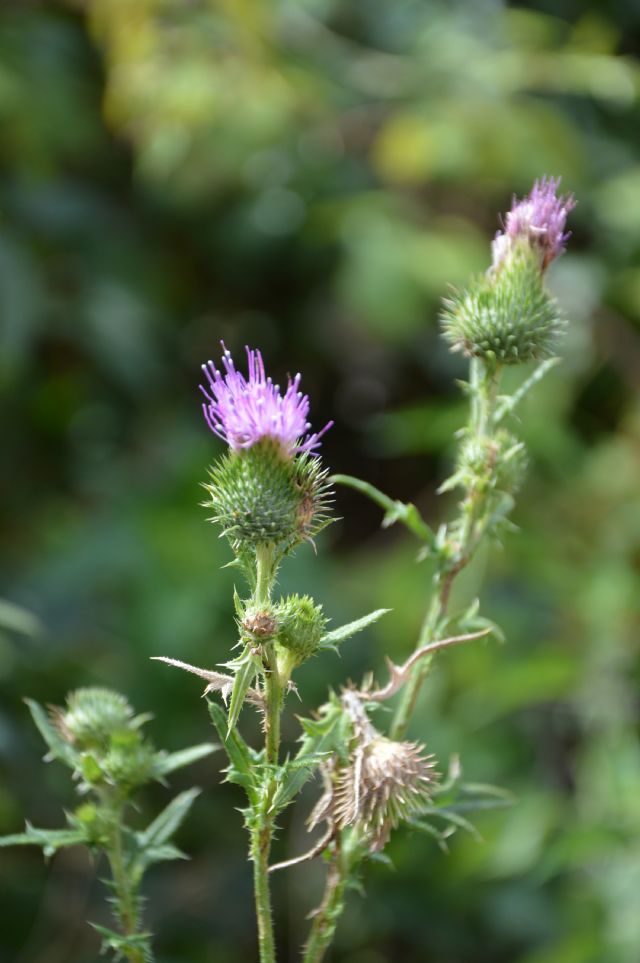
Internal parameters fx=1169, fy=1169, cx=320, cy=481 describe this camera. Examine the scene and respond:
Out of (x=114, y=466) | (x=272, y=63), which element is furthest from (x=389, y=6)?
(x=114, y=466)

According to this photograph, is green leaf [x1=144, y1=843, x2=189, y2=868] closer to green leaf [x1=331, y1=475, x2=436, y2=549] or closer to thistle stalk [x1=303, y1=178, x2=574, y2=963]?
thistle stalk [x1=303, y1=178, x2=574, y2=963]

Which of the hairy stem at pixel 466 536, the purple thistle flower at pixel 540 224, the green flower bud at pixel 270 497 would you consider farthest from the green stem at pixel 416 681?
the purple thistle flower at pixel 540 224

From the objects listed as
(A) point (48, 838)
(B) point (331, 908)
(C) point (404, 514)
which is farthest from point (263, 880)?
(C) point (404, 514)

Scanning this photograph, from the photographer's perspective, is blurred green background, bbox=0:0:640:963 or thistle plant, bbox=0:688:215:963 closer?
thistle plant, bbox=0:688:215:963

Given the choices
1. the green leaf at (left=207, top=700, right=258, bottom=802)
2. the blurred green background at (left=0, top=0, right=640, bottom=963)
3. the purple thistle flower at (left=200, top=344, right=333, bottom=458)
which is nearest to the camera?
the green leaf at (left=207, top=700, right=258, bottom=802)

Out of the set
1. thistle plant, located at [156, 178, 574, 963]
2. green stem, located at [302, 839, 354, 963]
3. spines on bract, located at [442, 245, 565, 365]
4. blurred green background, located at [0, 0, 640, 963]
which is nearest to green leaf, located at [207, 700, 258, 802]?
thistle plant, located at [156, 178, 574, 963]

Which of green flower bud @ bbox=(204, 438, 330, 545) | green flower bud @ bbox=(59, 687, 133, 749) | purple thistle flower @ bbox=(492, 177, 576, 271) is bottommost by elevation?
green flower bud @ bbox=(59, 687, 133, 749)

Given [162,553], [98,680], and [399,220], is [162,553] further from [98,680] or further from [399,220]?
[399,220]
